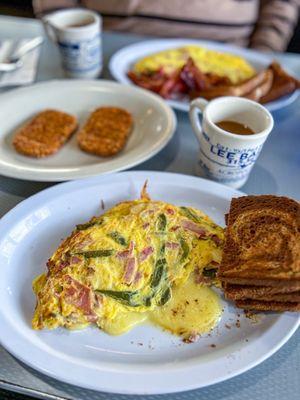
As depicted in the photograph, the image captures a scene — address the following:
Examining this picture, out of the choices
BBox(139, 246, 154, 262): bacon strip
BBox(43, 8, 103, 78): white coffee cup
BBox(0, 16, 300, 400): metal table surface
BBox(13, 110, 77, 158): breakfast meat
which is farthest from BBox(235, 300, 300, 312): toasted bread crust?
BBox(43, 8, 103, 78): white coffee cup

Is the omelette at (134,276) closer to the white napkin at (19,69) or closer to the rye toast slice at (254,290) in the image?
the rye toast slice at (254,290)

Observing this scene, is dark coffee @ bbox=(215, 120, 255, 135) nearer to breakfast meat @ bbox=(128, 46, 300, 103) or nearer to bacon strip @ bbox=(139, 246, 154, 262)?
breakfast meat @ bbox=(128, 46, 300, 103)

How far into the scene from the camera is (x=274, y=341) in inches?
33.3

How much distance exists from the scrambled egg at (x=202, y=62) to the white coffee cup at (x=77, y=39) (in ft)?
0.64

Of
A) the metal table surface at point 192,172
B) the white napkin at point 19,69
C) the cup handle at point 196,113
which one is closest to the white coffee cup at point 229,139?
the cup handle at point 196,113

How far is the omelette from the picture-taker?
89 cm

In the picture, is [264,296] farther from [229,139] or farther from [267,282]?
[229,139]

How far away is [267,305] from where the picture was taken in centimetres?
89

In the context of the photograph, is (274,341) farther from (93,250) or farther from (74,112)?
(74,112)

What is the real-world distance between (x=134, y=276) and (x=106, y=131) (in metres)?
0.62

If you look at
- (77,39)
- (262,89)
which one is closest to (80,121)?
(77,39)

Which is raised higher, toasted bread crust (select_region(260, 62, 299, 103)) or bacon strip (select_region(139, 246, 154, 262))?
toasted bread crust (select_region(260, 62, 299, 103))

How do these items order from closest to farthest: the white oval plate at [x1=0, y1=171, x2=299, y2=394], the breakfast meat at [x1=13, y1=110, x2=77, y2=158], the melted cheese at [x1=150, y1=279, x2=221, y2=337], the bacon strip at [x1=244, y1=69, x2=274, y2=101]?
the white oval plate at [x1=0, y1=171, x2=299, y2=394] < the melted cheese at [x1=150, y1=279, x2=221, y2=337] < the breakfast meat at [x1=13, y1=110, x2=77, y2=158] < the bacon strip at [x1=244, y1=69, x2=274, y2=101]

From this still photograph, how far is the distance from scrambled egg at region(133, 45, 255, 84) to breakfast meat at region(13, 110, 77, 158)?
1.45ft
